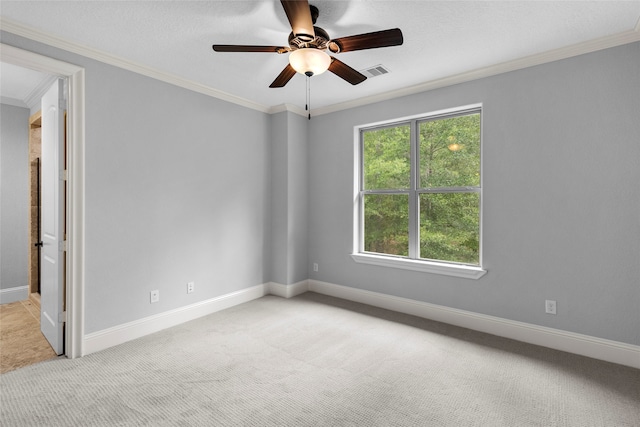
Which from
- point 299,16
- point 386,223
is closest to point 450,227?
point 386,223

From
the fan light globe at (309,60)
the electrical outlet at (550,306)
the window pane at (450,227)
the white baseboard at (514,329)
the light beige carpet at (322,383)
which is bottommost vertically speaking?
the light beige carpet at (322,383)

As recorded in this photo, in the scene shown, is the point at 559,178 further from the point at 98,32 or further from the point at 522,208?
the point at 98,32

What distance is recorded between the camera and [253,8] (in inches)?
86.0

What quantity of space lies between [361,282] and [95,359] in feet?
9.44

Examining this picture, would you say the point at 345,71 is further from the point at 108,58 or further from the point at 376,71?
the point at 108,58

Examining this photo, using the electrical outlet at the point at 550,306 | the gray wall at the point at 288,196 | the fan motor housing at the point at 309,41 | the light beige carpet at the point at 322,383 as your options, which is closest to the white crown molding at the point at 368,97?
the gray wall at the point at 288,196

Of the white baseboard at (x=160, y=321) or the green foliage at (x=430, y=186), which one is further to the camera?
the green foliage at (x=430, y=186)

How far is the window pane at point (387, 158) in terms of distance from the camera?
3.95 metres

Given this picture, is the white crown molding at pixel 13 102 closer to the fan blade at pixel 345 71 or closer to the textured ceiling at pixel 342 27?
the textured ceiling at pixel 342 27

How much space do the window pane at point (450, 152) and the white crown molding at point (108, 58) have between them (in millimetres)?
2359

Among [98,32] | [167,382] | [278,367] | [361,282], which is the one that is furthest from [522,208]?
[98,32]

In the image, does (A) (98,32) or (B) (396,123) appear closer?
(A) (98,32)

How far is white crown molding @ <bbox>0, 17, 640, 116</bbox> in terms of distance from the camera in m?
2.48

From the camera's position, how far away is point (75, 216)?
270cm
